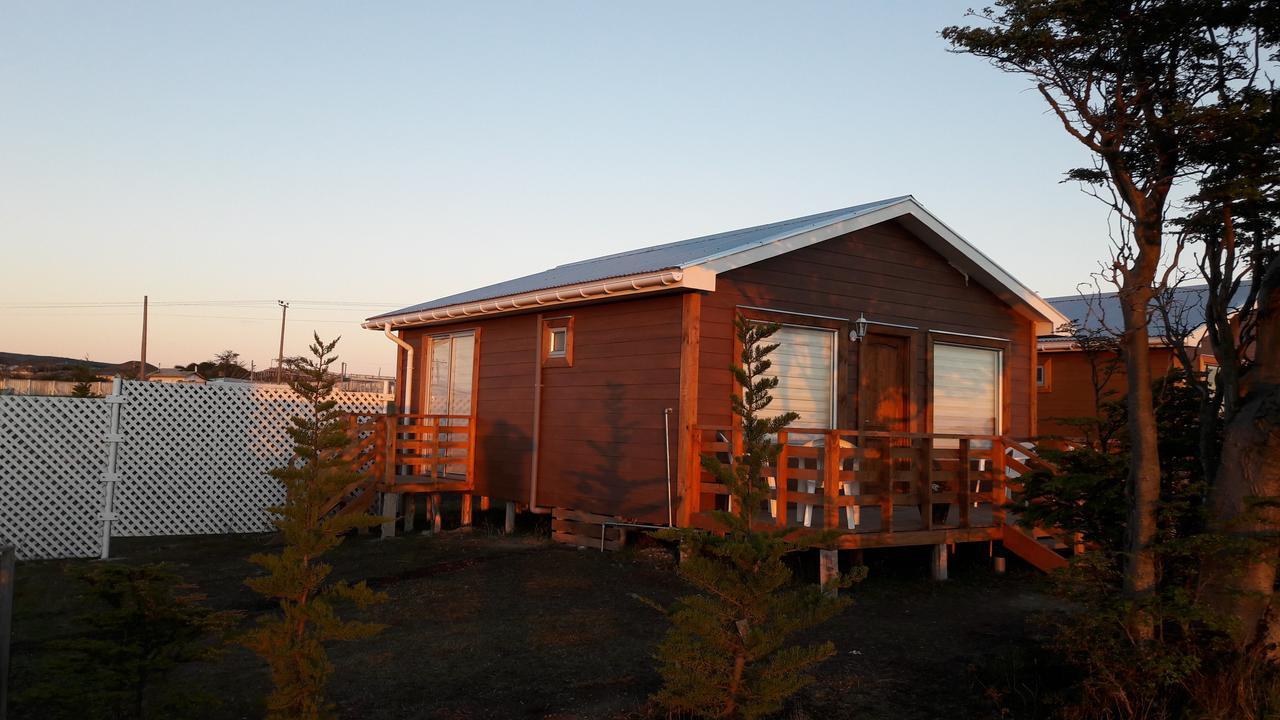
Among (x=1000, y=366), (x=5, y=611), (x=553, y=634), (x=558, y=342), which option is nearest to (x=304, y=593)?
(x=5, y=611)

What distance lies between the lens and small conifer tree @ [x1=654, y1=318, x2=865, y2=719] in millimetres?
4516

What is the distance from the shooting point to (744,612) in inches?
181

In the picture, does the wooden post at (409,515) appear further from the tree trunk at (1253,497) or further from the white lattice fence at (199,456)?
the tree trunk at (1253,497)

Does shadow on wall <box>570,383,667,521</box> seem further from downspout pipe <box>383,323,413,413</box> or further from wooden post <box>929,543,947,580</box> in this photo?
downspout pipe <box>383,323,413,413</box>

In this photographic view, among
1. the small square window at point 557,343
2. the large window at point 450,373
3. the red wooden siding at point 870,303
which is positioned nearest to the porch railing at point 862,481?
the red wooden siding at point 870,303

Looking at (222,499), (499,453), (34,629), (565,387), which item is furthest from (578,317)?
(34,629)

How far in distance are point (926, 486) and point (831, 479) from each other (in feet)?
5.32

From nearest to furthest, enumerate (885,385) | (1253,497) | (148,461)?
1. (1253,497)
2. (885,385)
3. (148,461)

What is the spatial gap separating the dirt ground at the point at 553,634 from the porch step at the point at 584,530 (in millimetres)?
284

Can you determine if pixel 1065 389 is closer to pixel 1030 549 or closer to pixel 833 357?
pixel 833 357

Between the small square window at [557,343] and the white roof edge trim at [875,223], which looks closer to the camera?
the white roof edge trim at [875,223]

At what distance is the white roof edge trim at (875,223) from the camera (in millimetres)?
10039

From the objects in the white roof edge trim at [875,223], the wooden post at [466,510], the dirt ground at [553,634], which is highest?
the white roof edge trim at [875,223]

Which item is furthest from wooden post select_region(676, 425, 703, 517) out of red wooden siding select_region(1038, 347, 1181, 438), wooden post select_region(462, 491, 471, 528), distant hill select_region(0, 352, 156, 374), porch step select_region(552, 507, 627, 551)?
distant hill select_region(0, 352, 156, 374)
